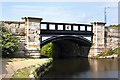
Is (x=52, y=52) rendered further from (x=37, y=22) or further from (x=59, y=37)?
(x=37, y=22)

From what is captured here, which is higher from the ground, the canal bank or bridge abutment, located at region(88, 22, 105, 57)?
bridge abutment, located at region(88, 22, 105, 57)

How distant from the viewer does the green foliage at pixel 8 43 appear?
16.7m

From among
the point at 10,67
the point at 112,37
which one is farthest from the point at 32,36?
the point at 112,37

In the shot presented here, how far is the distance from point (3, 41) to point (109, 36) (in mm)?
15569

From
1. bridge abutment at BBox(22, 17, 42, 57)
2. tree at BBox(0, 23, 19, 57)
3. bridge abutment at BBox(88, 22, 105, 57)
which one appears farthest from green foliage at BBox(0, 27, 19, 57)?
bridge abutment at BBox(88, 22, 105, 57)

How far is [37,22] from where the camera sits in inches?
759

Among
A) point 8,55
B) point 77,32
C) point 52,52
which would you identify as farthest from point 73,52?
point 8,55

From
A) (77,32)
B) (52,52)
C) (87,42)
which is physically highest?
(77,32)

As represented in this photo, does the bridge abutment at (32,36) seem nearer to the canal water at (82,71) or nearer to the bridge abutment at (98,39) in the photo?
the canal water at (82,71)

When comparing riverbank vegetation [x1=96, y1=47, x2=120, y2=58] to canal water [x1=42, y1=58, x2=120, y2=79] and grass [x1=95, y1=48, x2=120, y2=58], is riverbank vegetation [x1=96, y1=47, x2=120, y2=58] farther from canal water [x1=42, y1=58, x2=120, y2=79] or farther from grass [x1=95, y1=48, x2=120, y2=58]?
canal water [x1=42, y1=58, x2=120, y2=79]

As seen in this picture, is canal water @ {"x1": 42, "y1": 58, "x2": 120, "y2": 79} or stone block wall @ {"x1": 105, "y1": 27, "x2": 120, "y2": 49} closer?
canal water @ {"x1": 42, "y1": 58, "x2": 120, "y2": 79}

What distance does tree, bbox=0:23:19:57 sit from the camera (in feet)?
54.8

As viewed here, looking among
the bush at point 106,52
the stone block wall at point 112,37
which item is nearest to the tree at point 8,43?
the bush at point 106,52

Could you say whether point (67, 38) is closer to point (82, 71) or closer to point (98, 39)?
point (98, 39)
